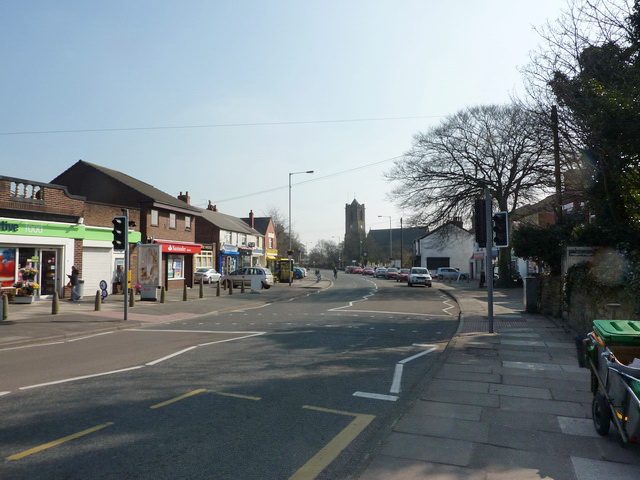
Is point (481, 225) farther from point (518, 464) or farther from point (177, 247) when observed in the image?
point (177, 247)

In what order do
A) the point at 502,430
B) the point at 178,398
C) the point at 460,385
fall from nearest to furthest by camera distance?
the point at 502,430 → the point at 178,398 → the point at 460,385

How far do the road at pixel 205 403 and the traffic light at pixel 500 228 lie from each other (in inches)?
114

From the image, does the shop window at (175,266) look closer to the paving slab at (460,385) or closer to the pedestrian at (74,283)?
the pedestrian at (74,283)

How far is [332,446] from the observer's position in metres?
4.90

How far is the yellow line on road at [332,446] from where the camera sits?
427cm

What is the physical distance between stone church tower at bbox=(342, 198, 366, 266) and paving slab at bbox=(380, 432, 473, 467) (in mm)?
118728

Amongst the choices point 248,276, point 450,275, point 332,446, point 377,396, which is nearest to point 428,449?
point 332,446

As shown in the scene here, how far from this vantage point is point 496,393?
700 cm

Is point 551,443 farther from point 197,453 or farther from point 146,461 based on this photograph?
point 146,461

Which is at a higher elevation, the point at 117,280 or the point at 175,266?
the point at 175,266

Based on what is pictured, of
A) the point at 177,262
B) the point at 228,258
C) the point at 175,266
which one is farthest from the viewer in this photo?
the point at 228,258

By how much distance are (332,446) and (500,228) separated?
957 cm

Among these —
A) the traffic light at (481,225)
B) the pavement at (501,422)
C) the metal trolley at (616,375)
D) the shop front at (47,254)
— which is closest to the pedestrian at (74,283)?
the shop front at (47,254)

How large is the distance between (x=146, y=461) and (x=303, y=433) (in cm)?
160
